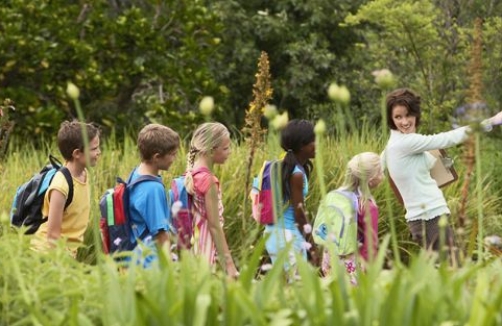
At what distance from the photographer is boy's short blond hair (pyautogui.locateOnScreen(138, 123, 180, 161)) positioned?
5.71 meters

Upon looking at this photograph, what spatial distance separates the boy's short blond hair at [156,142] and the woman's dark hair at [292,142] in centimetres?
75

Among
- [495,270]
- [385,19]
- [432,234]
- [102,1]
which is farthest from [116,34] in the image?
[495,270]

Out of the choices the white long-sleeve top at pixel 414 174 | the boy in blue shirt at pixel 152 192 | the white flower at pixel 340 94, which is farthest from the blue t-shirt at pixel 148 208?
the white flower at pixel 340 94

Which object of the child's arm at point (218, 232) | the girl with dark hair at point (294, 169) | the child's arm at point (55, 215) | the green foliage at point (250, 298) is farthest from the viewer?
the girl with dark hair at point (294, 169)

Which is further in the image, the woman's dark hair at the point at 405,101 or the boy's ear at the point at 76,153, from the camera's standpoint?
the woman's dark hair at the point at 405,101

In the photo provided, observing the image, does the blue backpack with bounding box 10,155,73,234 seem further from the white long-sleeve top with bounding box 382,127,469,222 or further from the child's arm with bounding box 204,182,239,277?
the white long-sleeve top with bounding box 382,127,469,222

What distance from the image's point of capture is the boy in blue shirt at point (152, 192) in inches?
220

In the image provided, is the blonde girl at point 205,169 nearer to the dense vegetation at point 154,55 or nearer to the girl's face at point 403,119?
the girl's face at point 403,119

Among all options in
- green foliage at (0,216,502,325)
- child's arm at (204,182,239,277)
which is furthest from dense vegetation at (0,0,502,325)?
child's arm at (204,182,239,277)

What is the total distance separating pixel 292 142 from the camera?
20.9 ft

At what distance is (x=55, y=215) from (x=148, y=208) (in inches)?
18.2

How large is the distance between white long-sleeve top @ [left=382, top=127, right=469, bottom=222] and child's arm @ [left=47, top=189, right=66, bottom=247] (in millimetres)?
2007

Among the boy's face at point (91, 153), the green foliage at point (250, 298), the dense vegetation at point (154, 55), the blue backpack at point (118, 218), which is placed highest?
the dense vegetation at point (154, 55)

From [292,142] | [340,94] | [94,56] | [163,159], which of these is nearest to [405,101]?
[292,142]
